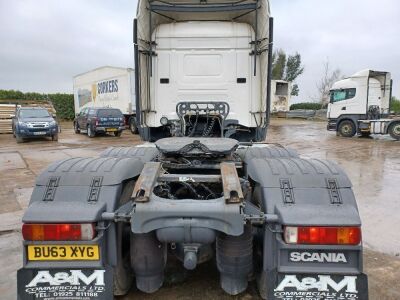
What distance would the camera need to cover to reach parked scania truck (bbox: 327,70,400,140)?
57.6 feet

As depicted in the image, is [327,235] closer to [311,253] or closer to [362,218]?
[311,253]

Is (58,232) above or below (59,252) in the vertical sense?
above

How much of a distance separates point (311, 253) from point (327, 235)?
0.16 meters

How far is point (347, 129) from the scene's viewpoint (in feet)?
62.0

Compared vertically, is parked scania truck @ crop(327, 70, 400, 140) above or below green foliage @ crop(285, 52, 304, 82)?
below

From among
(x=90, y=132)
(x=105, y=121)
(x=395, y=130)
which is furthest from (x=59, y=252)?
(x=395, y=130)

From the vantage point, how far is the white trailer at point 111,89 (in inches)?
783

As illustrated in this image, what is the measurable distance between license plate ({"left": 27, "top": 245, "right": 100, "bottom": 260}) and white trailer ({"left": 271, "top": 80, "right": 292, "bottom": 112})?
30.8 meters

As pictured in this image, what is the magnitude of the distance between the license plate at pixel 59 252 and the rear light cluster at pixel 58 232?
59 millimetres

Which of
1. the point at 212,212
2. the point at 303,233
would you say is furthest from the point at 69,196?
the point at 303,233

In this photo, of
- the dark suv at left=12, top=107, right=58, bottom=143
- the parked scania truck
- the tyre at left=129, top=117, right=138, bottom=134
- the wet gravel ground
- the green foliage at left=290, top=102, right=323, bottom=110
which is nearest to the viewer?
the wet gravel ground

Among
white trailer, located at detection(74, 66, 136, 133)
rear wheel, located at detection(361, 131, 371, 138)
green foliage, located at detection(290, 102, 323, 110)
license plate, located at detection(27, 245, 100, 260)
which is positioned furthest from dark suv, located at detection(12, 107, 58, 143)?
green foliage, located at detection(290, 102, 323, 110)

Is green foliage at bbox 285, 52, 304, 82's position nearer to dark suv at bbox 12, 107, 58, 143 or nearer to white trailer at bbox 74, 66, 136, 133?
white trailer at bbox 74, 66, 136, 133

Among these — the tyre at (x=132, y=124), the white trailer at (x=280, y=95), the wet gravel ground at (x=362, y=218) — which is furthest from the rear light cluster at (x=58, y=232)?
the white trailer at (x=280, y=95)
